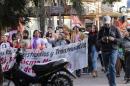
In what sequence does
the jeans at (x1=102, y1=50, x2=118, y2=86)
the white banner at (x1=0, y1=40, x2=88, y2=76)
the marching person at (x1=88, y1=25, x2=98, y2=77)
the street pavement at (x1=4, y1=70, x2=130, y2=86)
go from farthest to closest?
the marching person at (x1=88, y1=25, x2=98, y2=77) → the street pavement at (x1=4, y1=70, x2=130, y2=86) → the white banner at (x1=0, y1=40, x2=88, y2=76) → the jeans at (x1=102, y1=50, x2=118, y2=86)

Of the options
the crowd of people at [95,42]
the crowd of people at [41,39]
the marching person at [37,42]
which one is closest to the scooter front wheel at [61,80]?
the crowd of people at [95,42]

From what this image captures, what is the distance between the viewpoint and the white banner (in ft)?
44.7

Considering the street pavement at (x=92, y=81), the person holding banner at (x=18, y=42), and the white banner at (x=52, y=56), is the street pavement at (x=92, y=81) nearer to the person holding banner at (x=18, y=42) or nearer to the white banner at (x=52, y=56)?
the white banner at (x=52, y=56)

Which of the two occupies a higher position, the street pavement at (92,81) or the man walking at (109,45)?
the man walking at (109,45)

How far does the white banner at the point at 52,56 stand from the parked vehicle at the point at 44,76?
129 centimetres

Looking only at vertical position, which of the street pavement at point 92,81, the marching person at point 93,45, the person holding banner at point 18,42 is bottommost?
the street pavement at point 92,81

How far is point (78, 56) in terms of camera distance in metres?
16.0

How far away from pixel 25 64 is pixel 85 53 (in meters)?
3.16

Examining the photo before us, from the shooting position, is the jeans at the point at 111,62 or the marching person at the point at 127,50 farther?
the marching person at the point at 127,50

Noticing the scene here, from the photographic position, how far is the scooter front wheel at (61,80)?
1141 cm

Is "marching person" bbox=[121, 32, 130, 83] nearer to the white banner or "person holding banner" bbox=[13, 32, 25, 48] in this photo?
the white banner

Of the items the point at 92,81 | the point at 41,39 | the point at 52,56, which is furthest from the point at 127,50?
the point at 41,39

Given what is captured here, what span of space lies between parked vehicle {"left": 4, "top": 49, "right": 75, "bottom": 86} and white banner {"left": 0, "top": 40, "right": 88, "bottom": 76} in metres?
1.29

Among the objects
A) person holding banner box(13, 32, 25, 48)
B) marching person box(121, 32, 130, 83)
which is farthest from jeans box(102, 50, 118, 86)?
person holding banner box(13, 32, 25, 48)
